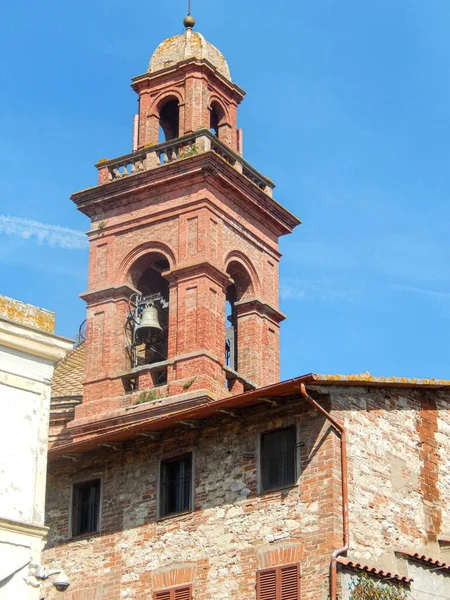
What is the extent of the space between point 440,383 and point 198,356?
865 centimetres

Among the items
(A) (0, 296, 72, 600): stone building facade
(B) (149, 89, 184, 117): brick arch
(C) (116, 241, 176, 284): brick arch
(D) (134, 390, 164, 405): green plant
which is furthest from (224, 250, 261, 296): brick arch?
(A) (0, 296, 72, 600): stone building facade

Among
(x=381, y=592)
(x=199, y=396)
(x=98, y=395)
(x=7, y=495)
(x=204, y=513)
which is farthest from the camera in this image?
(x=98, y=395)

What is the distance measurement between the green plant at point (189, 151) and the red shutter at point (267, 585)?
14.7 meters

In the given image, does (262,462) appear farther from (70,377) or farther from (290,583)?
(70,377)

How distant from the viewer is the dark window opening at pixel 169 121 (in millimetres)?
36500

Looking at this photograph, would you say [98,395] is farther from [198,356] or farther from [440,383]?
[440,383]

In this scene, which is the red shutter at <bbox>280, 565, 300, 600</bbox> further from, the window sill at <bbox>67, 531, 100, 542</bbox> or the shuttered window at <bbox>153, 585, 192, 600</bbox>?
the window sill at <bbox>67, 531, 100, 542</bbox>

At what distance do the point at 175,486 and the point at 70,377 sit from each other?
14.4 meters

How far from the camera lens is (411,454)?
899 inches

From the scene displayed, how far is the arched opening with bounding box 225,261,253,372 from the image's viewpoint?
111ft

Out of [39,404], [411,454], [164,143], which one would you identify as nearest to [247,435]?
[411,454]

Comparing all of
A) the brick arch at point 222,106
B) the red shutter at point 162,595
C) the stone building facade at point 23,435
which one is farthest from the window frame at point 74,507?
A: the brick arch at point 222,106

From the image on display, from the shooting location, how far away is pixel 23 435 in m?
15.5

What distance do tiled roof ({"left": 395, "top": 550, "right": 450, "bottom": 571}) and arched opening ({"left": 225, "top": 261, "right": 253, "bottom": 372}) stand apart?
12.5m
